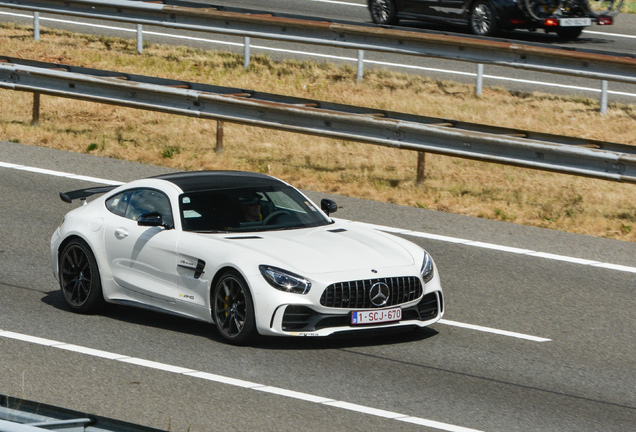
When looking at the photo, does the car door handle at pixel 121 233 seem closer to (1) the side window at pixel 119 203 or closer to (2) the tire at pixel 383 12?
(1) the side window at pixel 119 203

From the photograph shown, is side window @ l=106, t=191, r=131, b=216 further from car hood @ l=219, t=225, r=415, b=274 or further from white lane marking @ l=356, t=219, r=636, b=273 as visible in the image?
white lane marking @ l=356, t=219, r=636, b=273

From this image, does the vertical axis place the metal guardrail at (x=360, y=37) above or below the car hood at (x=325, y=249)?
above

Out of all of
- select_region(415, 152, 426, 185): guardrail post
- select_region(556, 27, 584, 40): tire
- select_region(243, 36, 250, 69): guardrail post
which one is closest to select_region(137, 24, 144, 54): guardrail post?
select_region(243, 36, 250, 69): guardrail post

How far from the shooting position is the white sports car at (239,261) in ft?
30.2

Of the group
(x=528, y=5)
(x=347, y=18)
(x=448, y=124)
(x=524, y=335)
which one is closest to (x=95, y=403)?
(x=524, y=335)

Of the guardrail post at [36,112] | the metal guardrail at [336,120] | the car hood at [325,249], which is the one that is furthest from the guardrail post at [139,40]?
the car hood at [325,249]

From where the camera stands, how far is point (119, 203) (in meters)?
10.8

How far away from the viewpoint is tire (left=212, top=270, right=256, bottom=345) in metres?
9.27

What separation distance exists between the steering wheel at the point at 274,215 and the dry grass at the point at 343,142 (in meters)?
4.78

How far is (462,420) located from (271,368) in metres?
1.72

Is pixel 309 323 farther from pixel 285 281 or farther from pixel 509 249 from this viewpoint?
pixel 509 249

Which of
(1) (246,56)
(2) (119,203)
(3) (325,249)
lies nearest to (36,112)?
(1) (246,56)

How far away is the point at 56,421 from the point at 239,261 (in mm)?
4147

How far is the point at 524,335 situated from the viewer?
10070mm
